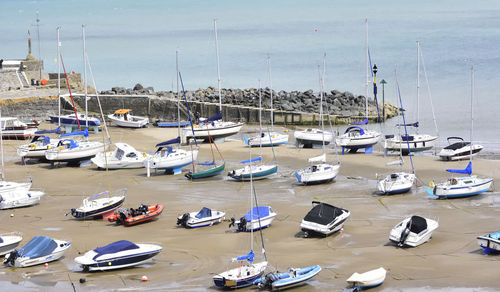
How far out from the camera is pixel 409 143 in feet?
132

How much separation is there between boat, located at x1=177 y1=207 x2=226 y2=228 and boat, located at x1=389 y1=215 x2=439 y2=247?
6.35 m

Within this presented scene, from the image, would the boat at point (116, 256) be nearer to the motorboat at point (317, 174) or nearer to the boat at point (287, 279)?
the boat at point (287, 279)

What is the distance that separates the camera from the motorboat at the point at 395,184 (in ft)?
100

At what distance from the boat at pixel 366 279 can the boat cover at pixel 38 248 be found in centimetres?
903

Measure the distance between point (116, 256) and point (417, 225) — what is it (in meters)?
9.37

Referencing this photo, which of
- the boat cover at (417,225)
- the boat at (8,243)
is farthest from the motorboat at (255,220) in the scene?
the boat at (8,243)

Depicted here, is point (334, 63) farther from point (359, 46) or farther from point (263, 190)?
Result: point (263, 190)

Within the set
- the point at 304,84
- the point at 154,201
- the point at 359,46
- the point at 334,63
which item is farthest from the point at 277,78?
the point at 154,201

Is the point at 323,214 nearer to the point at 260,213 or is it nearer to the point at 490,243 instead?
the point at 260,213

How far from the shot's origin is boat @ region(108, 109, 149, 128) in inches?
1987

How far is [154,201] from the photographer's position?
101 ft

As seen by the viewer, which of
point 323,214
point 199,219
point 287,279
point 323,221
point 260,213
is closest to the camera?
point 287,279

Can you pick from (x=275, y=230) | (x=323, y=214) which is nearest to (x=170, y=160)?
(x=275, y=230)

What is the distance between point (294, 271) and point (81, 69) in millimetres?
105355
